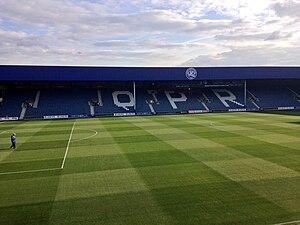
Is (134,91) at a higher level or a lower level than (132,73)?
lower

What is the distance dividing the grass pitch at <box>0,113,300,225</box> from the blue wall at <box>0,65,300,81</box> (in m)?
28.7

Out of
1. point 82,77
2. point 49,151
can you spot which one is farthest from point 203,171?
point 82,77

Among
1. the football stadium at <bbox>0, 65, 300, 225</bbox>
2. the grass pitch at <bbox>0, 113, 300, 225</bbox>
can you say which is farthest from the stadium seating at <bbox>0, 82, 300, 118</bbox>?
the grass pitch at <bbox>0, 113, 300, 225</bbox>

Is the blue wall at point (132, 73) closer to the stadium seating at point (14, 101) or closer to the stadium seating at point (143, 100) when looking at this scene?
the stadium seating at point (143, 100)

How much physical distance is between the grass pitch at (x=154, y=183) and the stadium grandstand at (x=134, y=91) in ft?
93.7

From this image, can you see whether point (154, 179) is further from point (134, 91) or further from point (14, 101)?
point (14, 101)

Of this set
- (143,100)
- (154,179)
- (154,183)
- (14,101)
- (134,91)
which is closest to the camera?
(154,183)

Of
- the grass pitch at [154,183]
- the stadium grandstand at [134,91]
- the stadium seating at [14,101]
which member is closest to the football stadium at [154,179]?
the grass pitch at [154,183]

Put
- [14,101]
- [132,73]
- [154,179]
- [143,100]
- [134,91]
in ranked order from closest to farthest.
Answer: [154,179], [14,101], [134,91], [132,73], [143,100]

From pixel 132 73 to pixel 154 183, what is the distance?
40.4 m

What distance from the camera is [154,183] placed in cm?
1222

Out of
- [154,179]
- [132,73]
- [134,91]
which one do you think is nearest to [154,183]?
[154,179]

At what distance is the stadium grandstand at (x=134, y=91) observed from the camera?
157 feet

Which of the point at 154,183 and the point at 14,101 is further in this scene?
the point at 14,101
